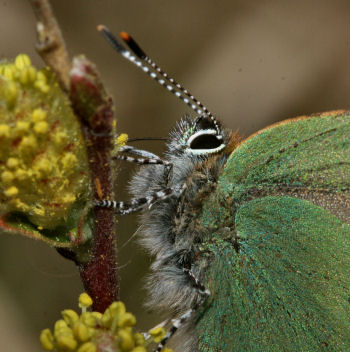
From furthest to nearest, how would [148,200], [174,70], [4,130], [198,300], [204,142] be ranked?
[174,70], [204,142], [198,300], [148,200], [4,130]

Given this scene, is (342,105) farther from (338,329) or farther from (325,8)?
(338,329)

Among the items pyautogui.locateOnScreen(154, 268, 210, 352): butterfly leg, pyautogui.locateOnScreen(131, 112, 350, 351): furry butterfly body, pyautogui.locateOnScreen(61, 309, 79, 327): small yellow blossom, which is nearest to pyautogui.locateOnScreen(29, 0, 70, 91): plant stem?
pyautogui.locateOnScreen(61, 309, 79, 327): small yellow blossom

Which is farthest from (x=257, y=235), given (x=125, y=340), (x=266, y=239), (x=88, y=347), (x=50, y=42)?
(x=50, y=42)

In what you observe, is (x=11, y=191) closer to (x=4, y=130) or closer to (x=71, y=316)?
(x=4, y=130)

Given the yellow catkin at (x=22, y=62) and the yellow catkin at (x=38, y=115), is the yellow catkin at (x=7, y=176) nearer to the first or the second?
the yellow catkin at (x=38, y=115)

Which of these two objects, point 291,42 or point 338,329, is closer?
point 338,329

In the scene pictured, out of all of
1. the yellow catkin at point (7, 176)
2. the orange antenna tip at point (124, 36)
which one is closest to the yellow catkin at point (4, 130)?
the yellow catkin at point (7, 176)

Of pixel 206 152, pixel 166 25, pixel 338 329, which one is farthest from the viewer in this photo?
pixel 166 25

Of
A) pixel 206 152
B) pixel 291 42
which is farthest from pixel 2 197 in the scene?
pixel 291 42
